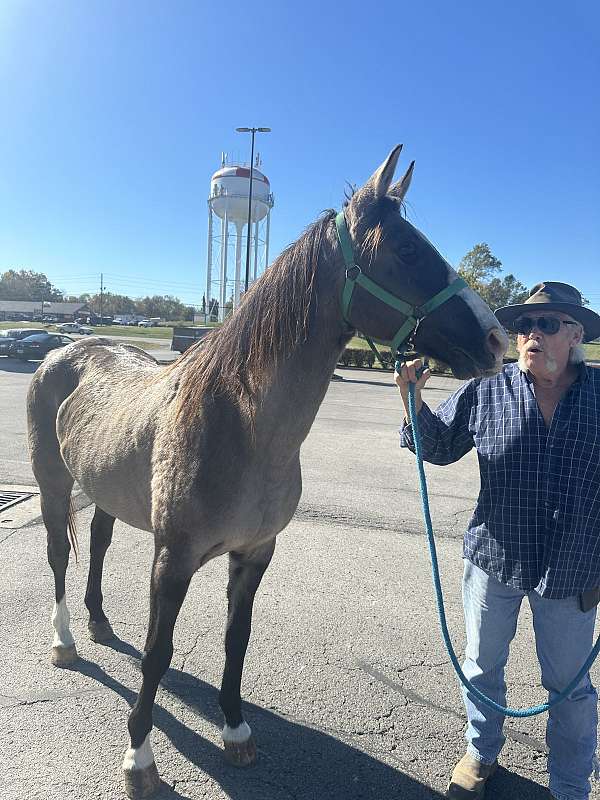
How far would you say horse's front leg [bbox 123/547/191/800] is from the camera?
82.0 inches

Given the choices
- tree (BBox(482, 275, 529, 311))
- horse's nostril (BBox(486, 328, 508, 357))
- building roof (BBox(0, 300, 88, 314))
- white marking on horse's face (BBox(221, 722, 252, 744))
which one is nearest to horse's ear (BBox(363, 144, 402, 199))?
horse's nostril (BBox(486, 328, 508, 357))

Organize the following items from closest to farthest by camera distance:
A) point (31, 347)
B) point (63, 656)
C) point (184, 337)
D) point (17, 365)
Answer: point (63, 656)
point (17, 365)
point (31, 347)
point (184, 337)

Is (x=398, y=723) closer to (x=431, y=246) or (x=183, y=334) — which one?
(x=431, y=246)

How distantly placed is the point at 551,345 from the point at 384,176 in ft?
3.07

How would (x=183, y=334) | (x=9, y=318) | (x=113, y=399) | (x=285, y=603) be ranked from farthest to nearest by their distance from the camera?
(x=9, y=318) → (x=183, y=334) → (x=285, y=603) → (x=113, y=399)

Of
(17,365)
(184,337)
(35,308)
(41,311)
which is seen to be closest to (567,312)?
(17,365)

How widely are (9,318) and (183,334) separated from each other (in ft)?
243

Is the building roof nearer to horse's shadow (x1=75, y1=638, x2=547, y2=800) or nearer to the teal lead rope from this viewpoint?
horse's shadow (x1=75, y1=638, x2=547, y2=800)

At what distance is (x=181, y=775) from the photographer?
7.18 ft

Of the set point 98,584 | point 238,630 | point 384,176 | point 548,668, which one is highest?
point 384,176

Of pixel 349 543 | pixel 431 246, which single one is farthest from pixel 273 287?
pixel 349 543

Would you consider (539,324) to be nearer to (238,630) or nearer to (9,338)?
(238,630)

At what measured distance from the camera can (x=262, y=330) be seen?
199 cm

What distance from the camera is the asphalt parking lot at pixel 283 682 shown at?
2191 mm
